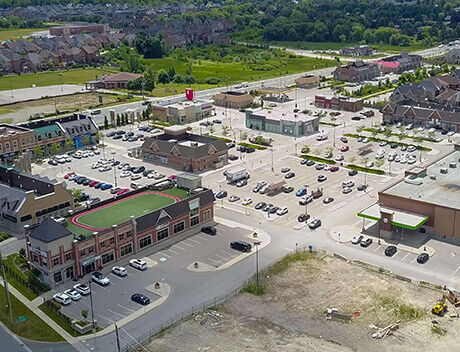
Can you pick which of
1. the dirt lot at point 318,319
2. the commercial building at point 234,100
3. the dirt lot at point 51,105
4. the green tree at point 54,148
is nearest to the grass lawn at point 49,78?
the dirt lot at point 51,105

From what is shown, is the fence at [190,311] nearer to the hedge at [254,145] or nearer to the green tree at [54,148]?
the hedge at [254,145]

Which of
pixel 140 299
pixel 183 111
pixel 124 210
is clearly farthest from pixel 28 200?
pixel 183 111

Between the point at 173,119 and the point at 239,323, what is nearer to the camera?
the point at 239,323

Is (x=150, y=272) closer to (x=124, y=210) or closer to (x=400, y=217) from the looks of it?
→ (x=124, y=210)

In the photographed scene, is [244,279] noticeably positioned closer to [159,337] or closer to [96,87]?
[159,337]

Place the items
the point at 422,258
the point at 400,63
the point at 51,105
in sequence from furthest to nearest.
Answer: the point at 400,63 < the point at 51,105 < the point at 422,258

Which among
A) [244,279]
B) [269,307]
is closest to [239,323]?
[269,307]

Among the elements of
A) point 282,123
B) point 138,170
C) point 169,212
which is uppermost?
point 282,123
